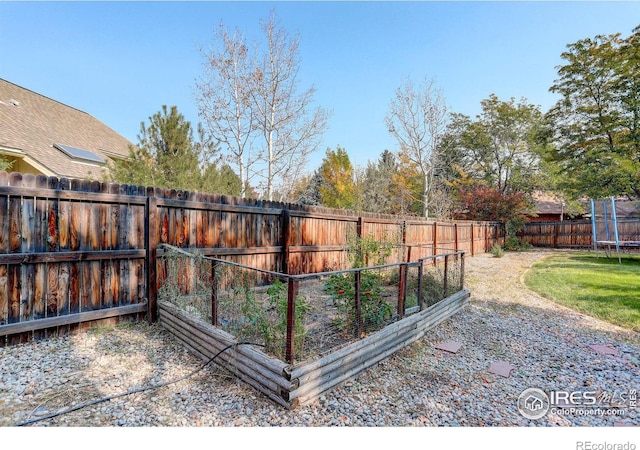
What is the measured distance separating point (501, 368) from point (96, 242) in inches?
188

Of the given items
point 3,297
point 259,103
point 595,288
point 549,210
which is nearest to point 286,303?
point 3,297

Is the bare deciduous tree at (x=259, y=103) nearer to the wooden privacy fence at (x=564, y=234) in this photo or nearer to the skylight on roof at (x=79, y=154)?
the skylight on roof at (x=79, y=154)

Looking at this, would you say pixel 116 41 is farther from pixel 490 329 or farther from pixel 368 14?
pixel 490 329

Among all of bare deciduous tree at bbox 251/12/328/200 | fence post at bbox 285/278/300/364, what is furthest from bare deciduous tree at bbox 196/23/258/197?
fence post at bbox 285/278/300/364

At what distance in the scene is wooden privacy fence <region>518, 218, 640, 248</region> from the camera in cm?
1430

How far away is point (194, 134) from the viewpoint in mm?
8578

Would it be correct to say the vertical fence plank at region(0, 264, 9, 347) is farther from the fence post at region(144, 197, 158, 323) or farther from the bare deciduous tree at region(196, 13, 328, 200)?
the bare deciduous tree at region(196, 13, 328, 200)

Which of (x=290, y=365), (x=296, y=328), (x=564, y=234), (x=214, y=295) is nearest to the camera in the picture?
Result: (x=290, y=365)

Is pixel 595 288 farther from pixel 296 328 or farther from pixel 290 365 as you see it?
pixel 290 365

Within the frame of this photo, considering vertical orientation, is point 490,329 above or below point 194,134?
below

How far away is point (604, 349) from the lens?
3621mm

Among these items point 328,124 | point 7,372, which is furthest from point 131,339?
point 328,124
